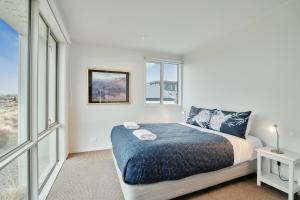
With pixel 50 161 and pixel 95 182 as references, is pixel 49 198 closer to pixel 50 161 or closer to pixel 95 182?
pixel 95 182

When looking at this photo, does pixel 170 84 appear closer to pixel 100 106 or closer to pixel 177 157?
pixel 100 106

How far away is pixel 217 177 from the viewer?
86.4 inches

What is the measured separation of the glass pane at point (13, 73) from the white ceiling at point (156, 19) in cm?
70

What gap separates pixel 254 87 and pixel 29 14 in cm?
333

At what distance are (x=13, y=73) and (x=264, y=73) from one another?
334 cm

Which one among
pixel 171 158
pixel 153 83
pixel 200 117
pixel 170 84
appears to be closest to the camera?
pixel 171 158

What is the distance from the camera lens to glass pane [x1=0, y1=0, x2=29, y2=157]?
143cm

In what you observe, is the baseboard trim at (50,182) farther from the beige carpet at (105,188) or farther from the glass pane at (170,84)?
the glass pane at (170,84)

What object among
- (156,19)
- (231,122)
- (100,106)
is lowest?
(231,122)

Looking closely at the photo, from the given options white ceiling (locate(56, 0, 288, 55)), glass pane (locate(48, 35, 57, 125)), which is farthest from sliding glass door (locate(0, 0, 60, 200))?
glass pane (locate(48, 35, 57, 125))

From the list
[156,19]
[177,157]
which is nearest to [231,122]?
[177,157]

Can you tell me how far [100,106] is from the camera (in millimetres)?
3924

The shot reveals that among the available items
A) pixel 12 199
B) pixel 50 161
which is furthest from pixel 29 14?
pixel 50 161

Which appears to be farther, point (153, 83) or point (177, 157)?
point (153, 83)
